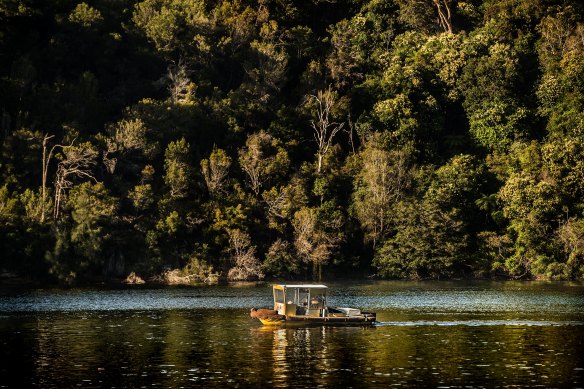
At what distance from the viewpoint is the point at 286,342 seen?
2876 inches

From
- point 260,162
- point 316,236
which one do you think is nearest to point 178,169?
point 260,162

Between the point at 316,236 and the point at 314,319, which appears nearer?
the point at 314,319

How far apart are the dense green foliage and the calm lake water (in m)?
22.2

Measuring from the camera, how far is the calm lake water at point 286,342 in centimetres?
5659

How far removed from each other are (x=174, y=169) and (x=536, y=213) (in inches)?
1771

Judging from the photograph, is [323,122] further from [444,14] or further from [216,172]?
[444,14]

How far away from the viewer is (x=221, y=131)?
150875mm

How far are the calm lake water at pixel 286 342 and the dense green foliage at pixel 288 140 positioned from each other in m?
22.2

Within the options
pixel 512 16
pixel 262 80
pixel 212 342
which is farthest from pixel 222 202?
pixel 212 342

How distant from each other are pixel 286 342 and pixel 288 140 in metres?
79.6

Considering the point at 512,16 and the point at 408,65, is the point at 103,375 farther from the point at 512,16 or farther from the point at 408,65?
the point at 512,16

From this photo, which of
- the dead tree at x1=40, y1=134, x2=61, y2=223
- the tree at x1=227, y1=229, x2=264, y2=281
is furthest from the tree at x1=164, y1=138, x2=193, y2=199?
the dead tree at x1=40, y1=134, x2=61, y2=223

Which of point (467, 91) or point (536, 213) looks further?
point (467, 91)

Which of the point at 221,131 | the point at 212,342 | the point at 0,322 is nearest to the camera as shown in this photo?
the point at 212,342
